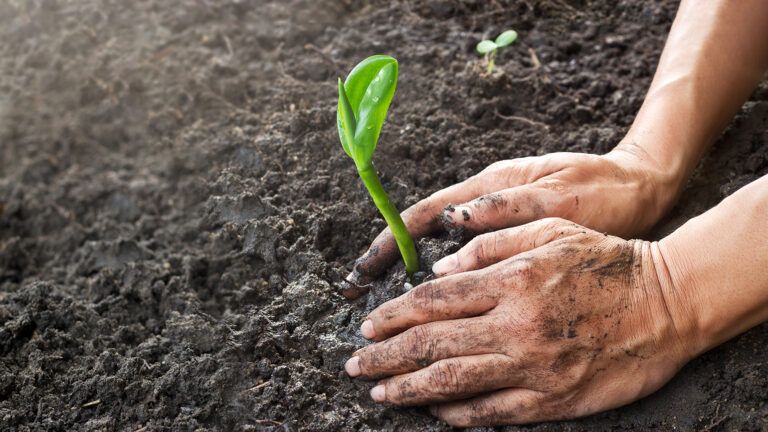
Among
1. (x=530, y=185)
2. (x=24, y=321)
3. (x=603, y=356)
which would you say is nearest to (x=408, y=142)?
(x=530, y=185)

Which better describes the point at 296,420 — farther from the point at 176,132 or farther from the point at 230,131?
the point at 176,132

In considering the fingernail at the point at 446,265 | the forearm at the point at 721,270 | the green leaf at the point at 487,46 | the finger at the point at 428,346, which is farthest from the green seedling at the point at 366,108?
the green leaf at the point at 487,46

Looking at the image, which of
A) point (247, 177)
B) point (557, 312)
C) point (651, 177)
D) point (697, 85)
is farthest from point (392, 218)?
point (697, 85)

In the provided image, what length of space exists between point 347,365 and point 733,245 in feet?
2.38

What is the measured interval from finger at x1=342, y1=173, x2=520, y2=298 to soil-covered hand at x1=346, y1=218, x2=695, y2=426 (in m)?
0.23

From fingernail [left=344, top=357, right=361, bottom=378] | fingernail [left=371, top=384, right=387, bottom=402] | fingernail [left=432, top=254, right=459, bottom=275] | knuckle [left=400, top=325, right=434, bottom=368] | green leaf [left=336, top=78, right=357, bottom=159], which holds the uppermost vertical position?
green leaf [left=336, top=78, right=357, bottom=159]

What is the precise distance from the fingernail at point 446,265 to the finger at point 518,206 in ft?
0.36

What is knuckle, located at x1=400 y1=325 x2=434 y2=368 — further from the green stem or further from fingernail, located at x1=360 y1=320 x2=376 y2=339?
the green stem

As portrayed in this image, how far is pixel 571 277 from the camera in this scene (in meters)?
1.31

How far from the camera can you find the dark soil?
1.51 m

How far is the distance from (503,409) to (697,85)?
885 mm

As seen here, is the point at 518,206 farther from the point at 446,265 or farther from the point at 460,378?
the point at 460,378

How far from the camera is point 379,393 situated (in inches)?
55.7

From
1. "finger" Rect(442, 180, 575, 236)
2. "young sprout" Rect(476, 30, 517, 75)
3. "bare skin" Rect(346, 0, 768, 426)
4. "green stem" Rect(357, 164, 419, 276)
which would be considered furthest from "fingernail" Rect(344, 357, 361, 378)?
"young sprout" Rect(476, 30, 517, 75)
